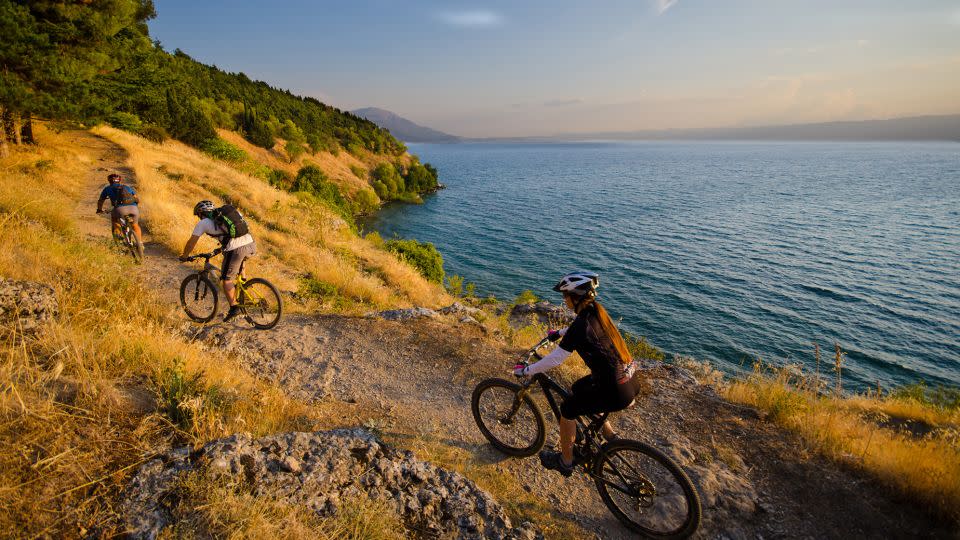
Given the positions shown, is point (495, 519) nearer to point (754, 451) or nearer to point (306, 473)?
point (306, 473)

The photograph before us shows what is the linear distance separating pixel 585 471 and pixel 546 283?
3172 centimetres

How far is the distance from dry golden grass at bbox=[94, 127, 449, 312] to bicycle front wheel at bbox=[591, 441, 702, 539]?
8.61 meters

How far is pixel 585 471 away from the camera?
5258 millimetres

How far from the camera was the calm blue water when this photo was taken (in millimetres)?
26781

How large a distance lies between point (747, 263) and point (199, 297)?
4566 centimetres

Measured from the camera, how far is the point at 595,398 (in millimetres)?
4766

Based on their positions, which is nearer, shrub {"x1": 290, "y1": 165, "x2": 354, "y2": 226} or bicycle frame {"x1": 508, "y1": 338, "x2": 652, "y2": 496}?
bicycle frame {"x1": 508, "y1": 338, "x2": 652, "y2": 496}

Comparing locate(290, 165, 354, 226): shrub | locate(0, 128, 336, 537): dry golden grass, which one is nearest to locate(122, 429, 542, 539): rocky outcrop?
locate(0, 128, 336, 537): dry golden grass

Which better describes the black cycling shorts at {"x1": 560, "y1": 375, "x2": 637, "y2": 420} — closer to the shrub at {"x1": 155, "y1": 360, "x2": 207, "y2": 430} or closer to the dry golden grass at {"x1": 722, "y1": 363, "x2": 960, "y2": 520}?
the shrub at {"x1": 155, "y1": 360, "x2": 207, "y2": 430}

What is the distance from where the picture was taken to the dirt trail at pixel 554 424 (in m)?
5.33

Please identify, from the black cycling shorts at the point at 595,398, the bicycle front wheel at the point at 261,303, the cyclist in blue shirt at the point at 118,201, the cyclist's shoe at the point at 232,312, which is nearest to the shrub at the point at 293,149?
the cyclist in blue shirt at the point at 118,201

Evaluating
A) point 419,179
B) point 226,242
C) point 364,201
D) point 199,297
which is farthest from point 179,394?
point 419,179

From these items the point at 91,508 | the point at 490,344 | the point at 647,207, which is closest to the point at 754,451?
the point at 490,344

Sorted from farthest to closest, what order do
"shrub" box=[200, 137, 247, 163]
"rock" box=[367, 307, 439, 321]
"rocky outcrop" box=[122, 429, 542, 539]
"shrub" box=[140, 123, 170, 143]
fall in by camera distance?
"shrub" box=[200, 137, 247, 163], "shrub" box=[140, 123, 170, 143], "rock" box=[367, 307, 439, 321], "rocky outcrop" box=[122, 429, 542, 539]
